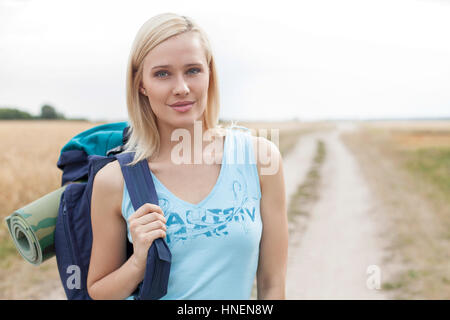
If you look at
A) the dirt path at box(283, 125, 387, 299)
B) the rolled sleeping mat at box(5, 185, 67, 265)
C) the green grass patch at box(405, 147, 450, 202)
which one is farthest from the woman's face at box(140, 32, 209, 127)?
the green grass patch at box(405, 147, 450, 202)

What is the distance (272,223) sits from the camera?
5.10ft

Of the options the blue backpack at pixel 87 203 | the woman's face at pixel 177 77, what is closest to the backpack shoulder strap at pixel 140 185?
the blue backpack at pixel 87 203

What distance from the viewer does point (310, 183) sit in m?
10.4

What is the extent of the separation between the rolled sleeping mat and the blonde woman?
0.32 metres

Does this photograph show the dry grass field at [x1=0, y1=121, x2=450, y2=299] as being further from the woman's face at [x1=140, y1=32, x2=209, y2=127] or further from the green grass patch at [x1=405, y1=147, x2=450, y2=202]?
the woman's face at [x1=140, y1=32, x2=209, y2=127]

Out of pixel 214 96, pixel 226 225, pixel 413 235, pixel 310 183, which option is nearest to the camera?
pixel 226 225

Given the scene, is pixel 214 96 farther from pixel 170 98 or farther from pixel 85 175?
pixel 85 175

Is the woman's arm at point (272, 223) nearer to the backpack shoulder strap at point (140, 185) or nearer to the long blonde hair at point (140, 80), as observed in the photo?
the long blonde hair at point (140, 80)

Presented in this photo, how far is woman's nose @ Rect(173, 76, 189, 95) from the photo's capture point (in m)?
1.43

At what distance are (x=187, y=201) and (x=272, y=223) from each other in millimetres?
371

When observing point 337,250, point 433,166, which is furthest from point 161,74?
point 433,166

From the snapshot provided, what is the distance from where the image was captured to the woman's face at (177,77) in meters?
1.44

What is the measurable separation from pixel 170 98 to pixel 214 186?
1.29 feet

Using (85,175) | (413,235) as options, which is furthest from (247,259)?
(413,235)
